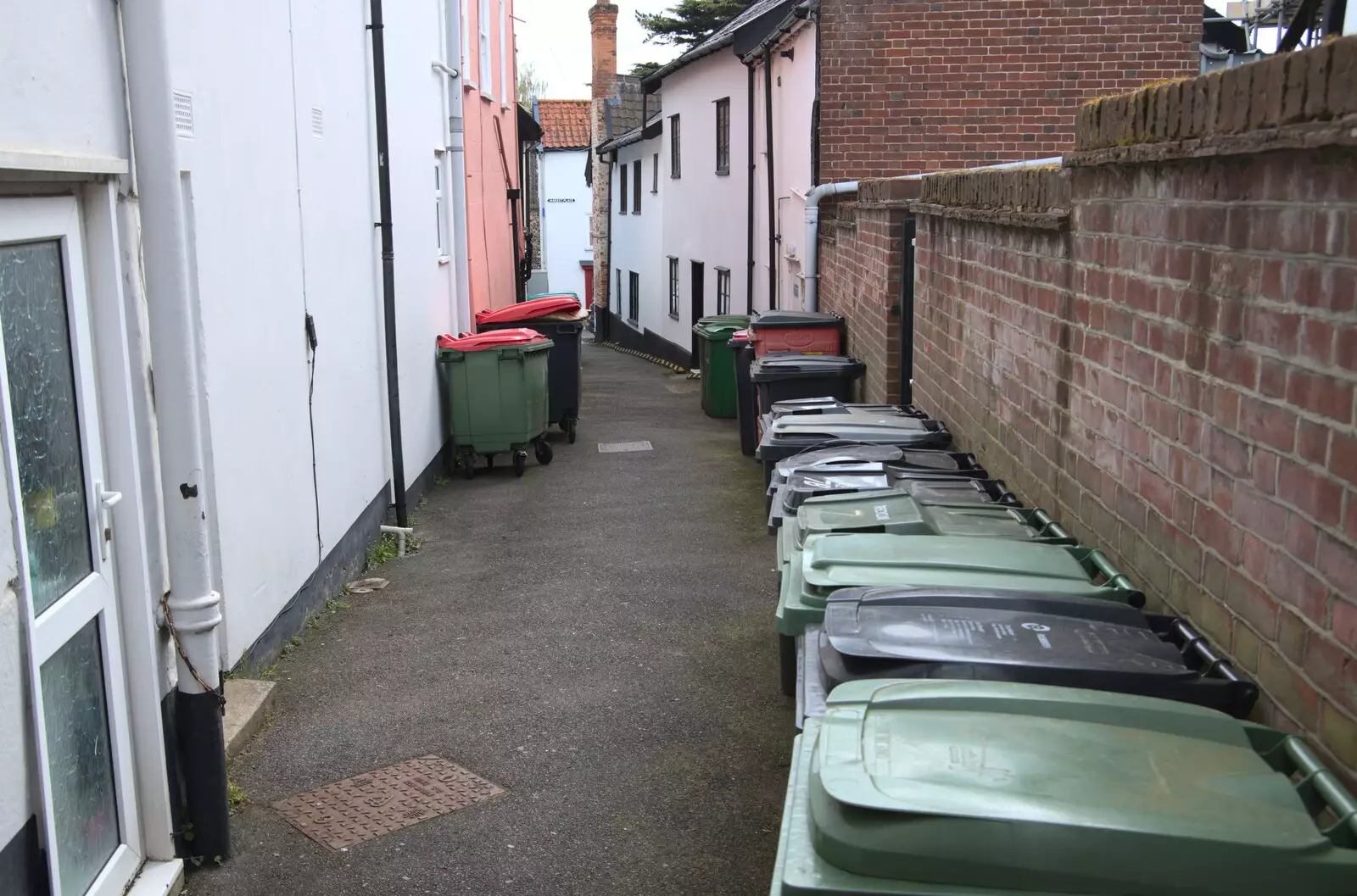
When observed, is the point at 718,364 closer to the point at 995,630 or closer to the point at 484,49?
the point at 484,49

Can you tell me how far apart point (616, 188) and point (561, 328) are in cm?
1955

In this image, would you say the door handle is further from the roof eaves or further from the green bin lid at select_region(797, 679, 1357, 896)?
the roof eaves

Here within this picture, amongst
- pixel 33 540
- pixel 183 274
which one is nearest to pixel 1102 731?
pixel 33 540

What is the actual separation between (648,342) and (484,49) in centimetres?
1135

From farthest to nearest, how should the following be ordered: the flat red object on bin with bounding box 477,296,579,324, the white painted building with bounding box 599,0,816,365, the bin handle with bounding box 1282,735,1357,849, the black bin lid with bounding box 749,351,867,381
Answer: the white painted building with bounding box 599,0,816,365 < the flat red object on bin with bounding box 477,296,579,324 < the black bin lid with bounding box 749,351,867,381 < the bin handle with bounding box 1282,735,1357,849

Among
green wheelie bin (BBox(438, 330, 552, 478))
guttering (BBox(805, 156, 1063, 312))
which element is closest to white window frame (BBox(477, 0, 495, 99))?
guttering (BBox(805, 156, 1063, 312))

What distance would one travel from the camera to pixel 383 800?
4.86 m

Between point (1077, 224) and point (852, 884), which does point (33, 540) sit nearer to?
point (852, 884)

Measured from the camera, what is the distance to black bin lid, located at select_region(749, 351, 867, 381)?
9.64 m

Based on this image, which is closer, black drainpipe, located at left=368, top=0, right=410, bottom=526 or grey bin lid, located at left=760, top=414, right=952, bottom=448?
grey bin lid, located at left=760, top=414, right=952, bottom=448

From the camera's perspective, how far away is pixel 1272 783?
236cm

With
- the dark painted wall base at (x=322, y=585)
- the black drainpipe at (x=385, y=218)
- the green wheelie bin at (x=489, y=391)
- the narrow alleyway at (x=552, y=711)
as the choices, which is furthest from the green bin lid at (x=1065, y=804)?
the green wheelie bin at (x=489, y=391)

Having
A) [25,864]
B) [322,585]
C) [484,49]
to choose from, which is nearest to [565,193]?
[484,49]

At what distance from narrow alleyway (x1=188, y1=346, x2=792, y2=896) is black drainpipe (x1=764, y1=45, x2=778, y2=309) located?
21.0 feet
